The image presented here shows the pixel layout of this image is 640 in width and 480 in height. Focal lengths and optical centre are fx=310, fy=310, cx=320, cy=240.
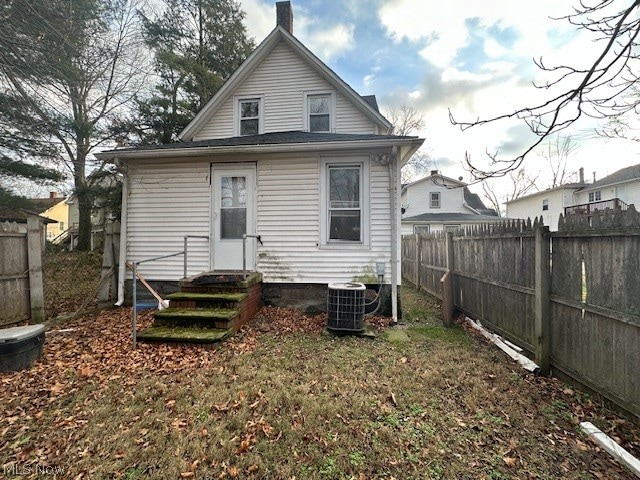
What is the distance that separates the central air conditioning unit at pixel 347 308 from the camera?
520 cm

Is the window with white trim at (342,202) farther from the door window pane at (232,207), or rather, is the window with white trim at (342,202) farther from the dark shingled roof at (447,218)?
the dark shingled roof at (447,218)

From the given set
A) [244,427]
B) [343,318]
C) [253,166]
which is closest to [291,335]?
[343,318]

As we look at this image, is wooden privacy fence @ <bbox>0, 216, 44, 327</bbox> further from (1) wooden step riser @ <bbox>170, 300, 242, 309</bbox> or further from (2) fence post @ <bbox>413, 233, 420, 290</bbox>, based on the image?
(2) fence post @ <bbox>413, 233, 420, 290</bbox>

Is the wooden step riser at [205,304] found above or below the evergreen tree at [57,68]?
below

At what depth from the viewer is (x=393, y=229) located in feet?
21.1

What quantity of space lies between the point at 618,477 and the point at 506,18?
5135 mm

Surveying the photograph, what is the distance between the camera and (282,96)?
8.88 metres

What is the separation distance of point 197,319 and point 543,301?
487 cm

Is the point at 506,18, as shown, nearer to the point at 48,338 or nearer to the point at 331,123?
the point at 331,123

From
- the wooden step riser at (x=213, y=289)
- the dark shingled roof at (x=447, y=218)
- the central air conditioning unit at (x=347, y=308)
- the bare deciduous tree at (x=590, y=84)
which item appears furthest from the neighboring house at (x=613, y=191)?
the wooden step riser at (x=213, y=289)

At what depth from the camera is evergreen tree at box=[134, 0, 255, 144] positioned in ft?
44.6

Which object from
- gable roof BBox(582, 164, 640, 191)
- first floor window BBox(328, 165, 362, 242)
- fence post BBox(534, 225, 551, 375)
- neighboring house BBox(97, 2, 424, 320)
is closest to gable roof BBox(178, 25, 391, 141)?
neighboring house BBox(97, 2, 424, 320)

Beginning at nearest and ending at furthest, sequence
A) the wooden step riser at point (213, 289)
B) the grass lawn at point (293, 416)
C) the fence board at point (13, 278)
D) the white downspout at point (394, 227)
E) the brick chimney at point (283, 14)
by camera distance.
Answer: the grass lawn at point (293, 416), the fence board at point (13, 278), the wooden step riser at point (213, 289), the white downspout at point (394, 227), the brick chimney at point (283, 14)

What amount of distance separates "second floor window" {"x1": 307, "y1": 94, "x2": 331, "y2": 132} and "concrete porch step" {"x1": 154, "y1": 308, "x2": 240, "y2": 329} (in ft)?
19.2
